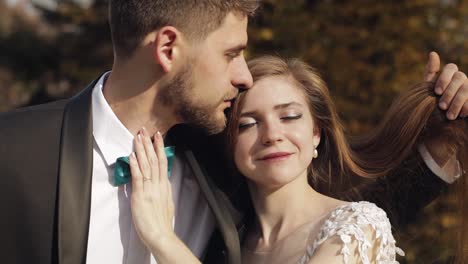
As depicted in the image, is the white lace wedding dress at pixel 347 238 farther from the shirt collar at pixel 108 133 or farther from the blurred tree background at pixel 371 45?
the blurred tree background at pixel 371 45

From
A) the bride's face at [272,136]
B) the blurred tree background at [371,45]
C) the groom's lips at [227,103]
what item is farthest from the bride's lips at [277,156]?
the blurred tree background at [371,45]

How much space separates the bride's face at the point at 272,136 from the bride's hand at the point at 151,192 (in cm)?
36

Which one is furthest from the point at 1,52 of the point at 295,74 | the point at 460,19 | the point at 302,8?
the point at 295,74

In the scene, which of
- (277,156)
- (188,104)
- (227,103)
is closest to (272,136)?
(277,156)

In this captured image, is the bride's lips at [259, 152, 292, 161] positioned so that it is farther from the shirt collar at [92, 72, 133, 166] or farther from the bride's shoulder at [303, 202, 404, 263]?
the shirt collar at [92, 72, 133, 166]

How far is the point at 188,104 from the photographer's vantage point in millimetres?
2674

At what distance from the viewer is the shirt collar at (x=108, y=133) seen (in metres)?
2.61

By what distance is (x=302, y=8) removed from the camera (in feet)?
20.3

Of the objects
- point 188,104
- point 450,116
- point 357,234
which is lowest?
point 357,234

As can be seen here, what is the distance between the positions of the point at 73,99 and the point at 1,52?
33.9ft

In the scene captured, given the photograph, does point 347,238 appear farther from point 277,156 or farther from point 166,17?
point 166,17

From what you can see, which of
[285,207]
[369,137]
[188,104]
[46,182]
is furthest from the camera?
[369,137]

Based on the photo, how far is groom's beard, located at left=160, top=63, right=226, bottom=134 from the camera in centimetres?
267

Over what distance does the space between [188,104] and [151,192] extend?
35 centimetres
